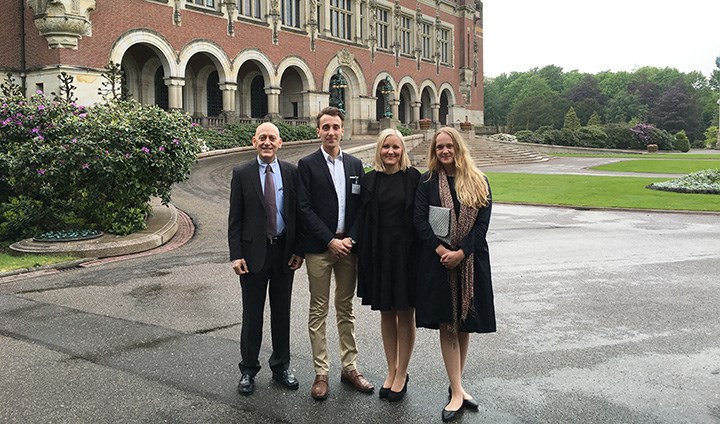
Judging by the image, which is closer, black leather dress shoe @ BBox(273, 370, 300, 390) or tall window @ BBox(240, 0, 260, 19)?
black leather dress shoe @ BBox(273, 370, 300, 390)

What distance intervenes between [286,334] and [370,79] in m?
37.7

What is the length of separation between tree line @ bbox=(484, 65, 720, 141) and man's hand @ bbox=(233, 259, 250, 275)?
77.4 m

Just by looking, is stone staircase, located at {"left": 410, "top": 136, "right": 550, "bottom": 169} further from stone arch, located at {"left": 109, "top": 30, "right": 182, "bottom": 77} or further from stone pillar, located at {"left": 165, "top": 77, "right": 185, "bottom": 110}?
stone arch, located at {"left": 109, "top": 30, "right": 182, "bottom": 77}

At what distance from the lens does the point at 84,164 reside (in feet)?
36.6

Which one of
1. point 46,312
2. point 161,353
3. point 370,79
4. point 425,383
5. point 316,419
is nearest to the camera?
point 316,419

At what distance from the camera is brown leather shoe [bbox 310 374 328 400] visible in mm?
4242

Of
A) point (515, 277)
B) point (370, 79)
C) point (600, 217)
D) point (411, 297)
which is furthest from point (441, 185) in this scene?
point (370, 79)

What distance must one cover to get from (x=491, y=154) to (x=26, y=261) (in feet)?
101

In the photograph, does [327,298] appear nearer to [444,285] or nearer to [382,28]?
[444,285]

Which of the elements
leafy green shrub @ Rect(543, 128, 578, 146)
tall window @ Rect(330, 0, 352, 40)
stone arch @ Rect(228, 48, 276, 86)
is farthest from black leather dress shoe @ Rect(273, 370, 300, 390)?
leafy green shrub @ Rect(543, 128, 578, 146)

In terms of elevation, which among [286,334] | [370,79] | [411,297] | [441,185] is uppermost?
[370,79]

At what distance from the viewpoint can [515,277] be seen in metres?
8.27

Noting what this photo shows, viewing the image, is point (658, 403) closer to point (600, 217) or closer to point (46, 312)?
point (46, 312)

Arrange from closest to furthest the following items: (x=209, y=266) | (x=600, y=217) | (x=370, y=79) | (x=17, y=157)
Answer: (x=209, y=266)
(x=17, y=157)
(x=600, y=217)
(x=370, y=79)
